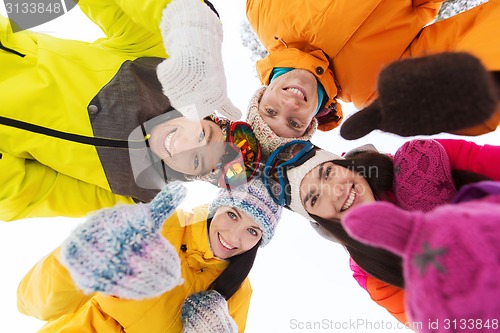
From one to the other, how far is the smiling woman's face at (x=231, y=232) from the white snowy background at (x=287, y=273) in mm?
349

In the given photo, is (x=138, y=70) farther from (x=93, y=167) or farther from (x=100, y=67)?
(x=93, y=167)

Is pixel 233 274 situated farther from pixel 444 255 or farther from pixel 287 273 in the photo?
pixel 444 255

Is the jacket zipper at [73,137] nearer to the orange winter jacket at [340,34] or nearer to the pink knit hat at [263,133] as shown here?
the pink knit hat at [263,133]

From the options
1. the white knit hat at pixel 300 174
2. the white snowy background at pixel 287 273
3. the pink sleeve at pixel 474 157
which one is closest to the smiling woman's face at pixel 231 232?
the white knit hat at pixel 300 174

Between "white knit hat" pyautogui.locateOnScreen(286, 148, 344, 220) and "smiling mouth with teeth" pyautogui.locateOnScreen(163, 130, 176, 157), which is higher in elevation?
"smiling mouth with teeth" pyautogui.locateOnScreen(163, 130, 176, 157)

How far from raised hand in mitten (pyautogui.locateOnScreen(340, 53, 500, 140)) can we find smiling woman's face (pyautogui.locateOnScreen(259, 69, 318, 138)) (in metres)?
0.44

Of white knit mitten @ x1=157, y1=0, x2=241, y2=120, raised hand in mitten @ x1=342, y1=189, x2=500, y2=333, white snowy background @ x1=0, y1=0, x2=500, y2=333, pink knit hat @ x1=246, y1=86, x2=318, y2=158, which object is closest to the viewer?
raised hand in mitten @ x1=342, y1=189, x2=500, y2=333

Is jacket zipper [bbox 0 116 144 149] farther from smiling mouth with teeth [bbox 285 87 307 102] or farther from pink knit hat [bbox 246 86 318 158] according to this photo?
smiling mouth with teeth [bbox 285 87 307 102]

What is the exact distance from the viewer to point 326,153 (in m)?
0.94

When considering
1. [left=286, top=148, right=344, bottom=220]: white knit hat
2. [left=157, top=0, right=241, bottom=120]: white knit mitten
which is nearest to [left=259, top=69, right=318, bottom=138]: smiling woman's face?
[left=286, top=148, right=344, bottom=220]: white knit hat

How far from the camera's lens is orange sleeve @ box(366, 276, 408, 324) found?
2.81 ft

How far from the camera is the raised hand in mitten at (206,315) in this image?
0.85m

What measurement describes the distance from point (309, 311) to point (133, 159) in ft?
3.04

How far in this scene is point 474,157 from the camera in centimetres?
81
